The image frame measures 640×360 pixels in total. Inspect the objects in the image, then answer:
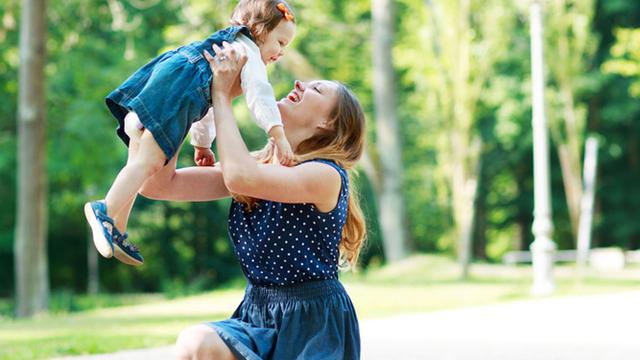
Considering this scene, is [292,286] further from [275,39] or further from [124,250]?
[275,39]

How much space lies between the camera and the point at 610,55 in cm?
3050

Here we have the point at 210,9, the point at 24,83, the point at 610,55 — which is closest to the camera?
the point at 24,83

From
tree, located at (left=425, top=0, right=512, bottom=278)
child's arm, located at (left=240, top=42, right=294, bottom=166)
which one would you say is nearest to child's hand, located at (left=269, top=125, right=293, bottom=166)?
child's arm, located at (left=240, top=42, right=294, bottom=166)

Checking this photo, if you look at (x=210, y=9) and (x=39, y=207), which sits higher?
(x=210, y=9)

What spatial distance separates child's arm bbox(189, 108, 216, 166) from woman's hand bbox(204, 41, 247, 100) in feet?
1.01

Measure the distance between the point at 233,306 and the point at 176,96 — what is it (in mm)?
10251

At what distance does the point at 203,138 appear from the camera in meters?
3.74

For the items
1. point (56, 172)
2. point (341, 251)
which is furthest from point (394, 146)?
point (341, 251)

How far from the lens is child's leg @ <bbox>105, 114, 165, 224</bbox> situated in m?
3.50

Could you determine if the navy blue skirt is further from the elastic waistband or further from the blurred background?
the blurred background

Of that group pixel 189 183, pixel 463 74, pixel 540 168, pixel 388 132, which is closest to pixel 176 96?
pixel 189 183

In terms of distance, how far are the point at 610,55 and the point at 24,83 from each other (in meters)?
20.7

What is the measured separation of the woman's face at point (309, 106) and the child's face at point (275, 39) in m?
0.20

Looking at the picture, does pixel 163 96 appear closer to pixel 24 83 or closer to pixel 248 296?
pixel 248 296
